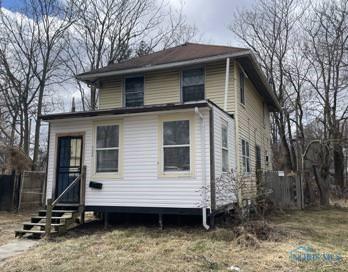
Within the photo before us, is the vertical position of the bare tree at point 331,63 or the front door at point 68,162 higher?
the bare tree at point 331,63

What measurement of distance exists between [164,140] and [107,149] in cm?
179

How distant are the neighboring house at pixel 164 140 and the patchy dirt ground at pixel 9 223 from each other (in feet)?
5.24

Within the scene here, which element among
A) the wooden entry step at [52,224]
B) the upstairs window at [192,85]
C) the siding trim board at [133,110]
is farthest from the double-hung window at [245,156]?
the wooden entry step at [52,224]

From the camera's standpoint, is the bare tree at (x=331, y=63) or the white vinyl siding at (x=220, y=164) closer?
the white vinyl siding at (x=220, y=164)

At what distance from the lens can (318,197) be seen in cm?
1697

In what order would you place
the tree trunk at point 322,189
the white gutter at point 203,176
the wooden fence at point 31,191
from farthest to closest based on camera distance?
the tree trunk at point 322,189, the wooden fence at point 31,191, the white gutter at point 203,176

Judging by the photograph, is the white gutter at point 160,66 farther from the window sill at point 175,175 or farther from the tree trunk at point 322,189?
the tree trunk at point 322,189

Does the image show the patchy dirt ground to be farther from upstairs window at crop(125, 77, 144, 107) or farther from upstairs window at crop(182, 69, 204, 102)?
upstairs window at crop(182, 69, 204, 102)

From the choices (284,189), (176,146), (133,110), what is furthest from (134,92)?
(284,189)

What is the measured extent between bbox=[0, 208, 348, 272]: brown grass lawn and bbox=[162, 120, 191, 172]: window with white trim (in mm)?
1733

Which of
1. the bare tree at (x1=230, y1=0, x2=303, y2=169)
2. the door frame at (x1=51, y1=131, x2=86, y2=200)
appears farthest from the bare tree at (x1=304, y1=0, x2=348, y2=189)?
the door frame at (x1=51, y1=131, x2=86, y2=200)

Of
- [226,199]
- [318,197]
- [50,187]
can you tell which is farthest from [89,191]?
[318,197]

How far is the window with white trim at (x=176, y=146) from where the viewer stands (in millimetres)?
9081

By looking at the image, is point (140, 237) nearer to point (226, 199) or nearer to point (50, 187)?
point (226, 199)
